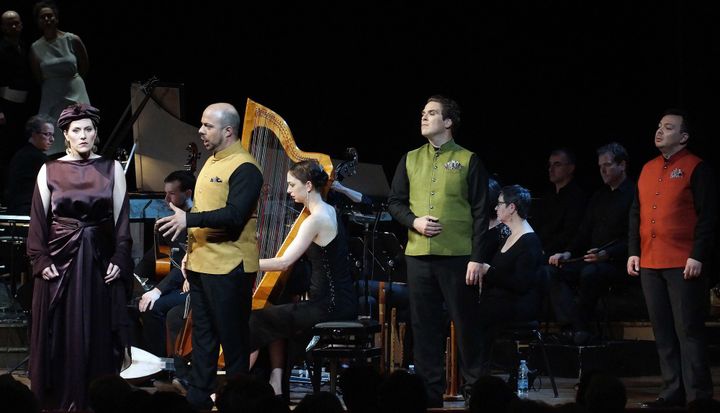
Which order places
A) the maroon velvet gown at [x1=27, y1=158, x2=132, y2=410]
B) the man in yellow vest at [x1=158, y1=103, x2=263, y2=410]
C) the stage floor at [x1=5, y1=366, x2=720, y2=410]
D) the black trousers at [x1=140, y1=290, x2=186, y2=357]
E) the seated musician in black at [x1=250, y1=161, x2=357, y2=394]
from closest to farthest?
1. the maroon velvet gown at [x1=27, y1=158, x2=132, y2=410]
2. the man in yellow vest at [x1=158, y1=103, x2=263, y2=410]
3. the seated musician in black at [x1=250, y1=161, x2=357, y2=394]
4. the stage floor at [x1=5, y1=366, x2=720, y2=410]
5. the black trousers at [x1=140, y1=290, x2=186, y2=357]

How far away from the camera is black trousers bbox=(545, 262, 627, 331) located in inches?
293

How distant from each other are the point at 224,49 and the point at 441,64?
6.15ft

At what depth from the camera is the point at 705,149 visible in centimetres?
860

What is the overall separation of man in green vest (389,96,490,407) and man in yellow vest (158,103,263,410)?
0.86m

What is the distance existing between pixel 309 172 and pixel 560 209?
2.66 meters

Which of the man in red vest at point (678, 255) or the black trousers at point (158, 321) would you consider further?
the black trousers at point (158, 321)

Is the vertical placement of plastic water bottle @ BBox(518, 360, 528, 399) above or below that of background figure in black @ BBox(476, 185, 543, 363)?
below

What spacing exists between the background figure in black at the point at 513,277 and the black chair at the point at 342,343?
77 cm

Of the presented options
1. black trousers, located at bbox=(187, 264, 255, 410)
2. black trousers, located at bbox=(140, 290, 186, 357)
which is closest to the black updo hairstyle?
black trousers, located at bbox=(187, 264, 255, 410)

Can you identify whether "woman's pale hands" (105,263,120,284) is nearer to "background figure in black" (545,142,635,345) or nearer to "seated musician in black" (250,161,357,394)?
"seated musician in black" (250,161,357,394)

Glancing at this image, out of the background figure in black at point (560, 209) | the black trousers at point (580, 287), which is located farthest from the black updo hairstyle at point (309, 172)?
the background figure in black at point (560, 209)

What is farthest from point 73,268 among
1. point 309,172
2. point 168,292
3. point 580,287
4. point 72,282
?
point 580,287

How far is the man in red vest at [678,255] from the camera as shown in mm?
5770

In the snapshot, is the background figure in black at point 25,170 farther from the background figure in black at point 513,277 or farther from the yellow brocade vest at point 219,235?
the background figure in black at point 513,277
